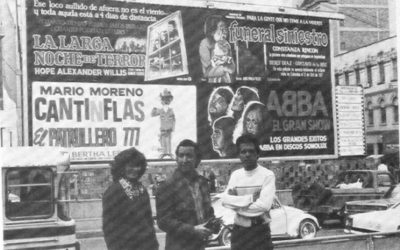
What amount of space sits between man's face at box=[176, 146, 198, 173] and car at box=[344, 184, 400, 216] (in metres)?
3.83

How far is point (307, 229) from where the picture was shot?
254 inches

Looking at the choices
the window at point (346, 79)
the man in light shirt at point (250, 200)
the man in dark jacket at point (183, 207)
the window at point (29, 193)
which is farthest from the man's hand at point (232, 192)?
the window at point (346, 79)

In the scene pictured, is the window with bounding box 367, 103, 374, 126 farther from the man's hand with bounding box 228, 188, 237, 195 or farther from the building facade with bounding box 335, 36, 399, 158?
the man's hand with bounding box 228, 188, 237, 195

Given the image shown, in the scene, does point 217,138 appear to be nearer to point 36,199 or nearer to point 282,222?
point 282,222

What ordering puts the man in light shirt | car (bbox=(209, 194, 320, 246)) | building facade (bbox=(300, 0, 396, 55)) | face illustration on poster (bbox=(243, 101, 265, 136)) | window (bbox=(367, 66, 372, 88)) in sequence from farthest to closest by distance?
face illustration on poster (bbox=(243, 101, 265, 136))
window (bbox=(367, 66, 372, 88))
building facade (bbox=(300, 0, 396, 55))
car (bbox=(209, 194, 320, 246))
the man in light shirt

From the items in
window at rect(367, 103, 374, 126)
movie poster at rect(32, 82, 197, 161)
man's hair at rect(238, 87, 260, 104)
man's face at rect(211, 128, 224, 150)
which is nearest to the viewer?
movie poster at rect(32, 82, 197, 161)

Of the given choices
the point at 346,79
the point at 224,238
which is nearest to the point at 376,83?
the point at 346,79

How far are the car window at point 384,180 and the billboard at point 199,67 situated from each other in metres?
2.75

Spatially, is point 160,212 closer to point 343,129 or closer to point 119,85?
point 119,85

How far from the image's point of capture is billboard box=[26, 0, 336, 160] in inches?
329

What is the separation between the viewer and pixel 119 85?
29.2 ft

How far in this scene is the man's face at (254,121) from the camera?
33.3 feet

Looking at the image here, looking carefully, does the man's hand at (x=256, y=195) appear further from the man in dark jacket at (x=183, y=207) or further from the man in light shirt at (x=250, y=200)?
the man in dark jacket at (x=183, y=207)

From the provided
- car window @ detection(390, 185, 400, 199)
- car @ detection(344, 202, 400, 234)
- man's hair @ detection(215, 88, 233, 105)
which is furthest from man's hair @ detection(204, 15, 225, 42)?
car @ detection(344, 202, 400, 234)
